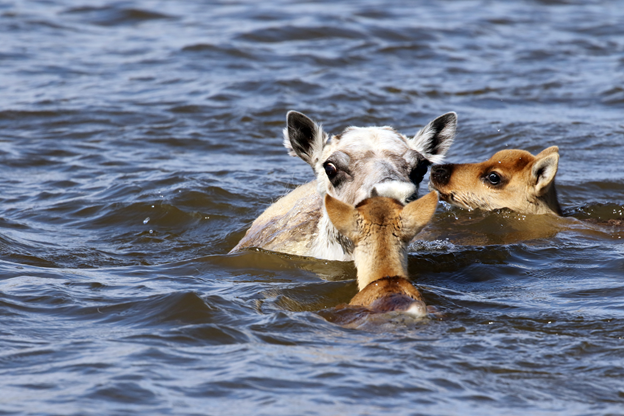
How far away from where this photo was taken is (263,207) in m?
10.8

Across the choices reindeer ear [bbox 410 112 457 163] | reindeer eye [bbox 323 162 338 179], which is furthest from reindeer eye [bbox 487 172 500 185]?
reindeer eye [bbox 323 162 338 179]

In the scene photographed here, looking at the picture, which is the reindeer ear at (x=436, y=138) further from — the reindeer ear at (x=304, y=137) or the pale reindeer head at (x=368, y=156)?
the reindeer ear at (x=304, y=137)

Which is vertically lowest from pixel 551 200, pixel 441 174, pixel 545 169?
pixel 551 200

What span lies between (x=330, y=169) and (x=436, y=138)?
4.50ft

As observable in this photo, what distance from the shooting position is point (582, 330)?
5688 millimetres

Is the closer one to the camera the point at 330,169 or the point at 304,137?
the point at 330,169

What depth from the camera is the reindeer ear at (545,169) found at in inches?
357

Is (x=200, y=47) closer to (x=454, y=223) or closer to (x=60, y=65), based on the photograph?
(x=60, y=65)

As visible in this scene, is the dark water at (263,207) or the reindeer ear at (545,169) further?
the reindeer ear at (545,169)

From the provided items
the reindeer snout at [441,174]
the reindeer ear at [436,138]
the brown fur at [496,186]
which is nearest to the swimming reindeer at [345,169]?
the reindeer ear at [436,138]

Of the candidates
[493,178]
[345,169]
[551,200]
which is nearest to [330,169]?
[345,169]

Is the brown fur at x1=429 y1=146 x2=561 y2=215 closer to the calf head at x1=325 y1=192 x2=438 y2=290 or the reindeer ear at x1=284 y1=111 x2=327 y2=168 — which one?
the reindeer ear at x1=284 y1=111 x2=327 y2=168

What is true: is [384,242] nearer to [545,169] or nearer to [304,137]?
[304,137]

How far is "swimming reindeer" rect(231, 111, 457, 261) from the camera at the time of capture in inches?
254
